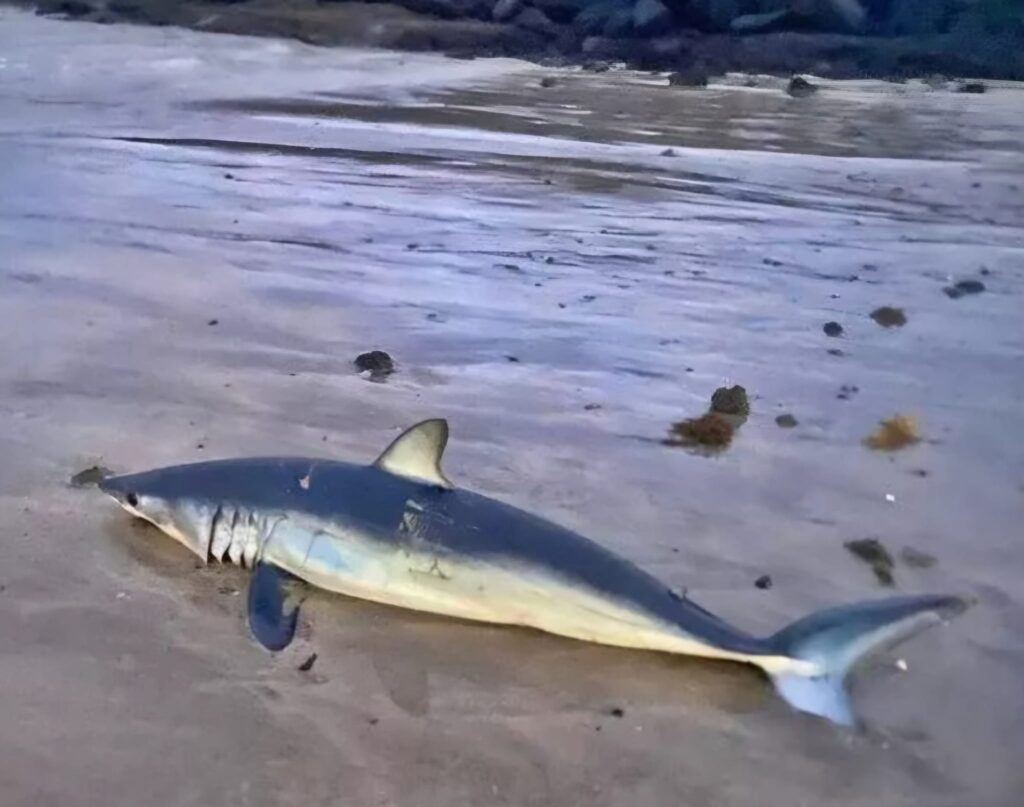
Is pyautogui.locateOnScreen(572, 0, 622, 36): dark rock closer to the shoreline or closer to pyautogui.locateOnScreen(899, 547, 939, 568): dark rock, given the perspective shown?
the shoreline

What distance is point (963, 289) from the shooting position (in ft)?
20.2

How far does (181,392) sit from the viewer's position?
429 cm

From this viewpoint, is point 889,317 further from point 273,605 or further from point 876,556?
point 273,605

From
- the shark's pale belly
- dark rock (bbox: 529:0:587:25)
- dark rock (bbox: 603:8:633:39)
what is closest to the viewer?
the shark's pale belly

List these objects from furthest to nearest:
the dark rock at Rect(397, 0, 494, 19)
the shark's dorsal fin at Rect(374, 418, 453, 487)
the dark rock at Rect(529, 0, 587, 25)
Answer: the dark rock at Rect(529, 0, 587, 25), the dark rock at Rect(397, 0, 494, 19), the shark's dorsal fin at Rect(374, 418, 453, 487)

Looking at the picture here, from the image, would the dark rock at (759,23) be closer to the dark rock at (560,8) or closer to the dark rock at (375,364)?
the dark rock at (560,8)

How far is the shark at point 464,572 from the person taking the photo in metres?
2.65

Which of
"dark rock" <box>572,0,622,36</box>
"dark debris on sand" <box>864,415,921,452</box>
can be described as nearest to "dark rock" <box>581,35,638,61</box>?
"dark rock" <box>572,0,622,36</box>

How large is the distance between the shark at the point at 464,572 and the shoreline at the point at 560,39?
16155 mm

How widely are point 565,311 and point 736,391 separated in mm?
1287

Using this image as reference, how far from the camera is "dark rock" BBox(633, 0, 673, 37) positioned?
854 inches

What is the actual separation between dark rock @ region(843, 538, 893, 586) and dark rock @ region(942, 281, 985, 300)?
296cm

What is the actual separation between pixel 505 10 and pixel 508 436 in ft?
65.0

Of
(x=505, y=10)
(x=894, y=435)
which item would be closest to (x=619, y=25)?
(x=505, y=10)
